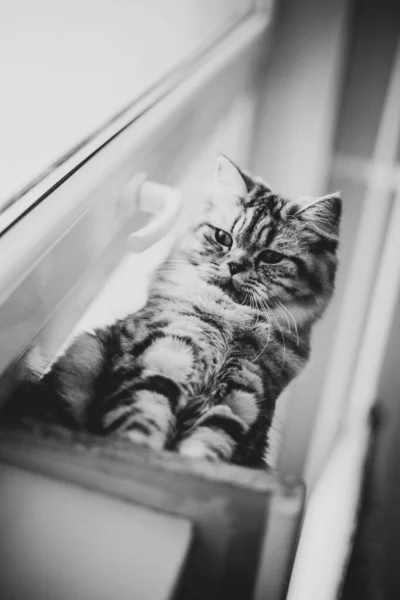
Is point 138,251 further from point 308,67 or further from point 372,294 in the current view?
point 308,67

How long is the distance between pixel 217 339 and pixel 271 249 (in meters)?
0.14

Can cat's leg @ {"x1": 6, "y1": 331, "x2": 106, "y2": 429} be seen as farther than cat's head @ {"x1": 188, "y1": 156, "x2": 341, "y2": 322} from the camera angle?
No

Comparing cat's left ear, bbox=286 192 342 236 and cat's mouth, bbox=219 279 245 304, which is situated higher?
cat's left ear, bbox=286 192 342 236

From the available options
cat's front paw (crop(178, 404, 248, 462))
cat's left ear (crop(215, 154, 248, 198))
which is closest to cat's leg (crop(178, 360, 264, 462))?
cat's front paw (crop(178, 404, 248, 462))

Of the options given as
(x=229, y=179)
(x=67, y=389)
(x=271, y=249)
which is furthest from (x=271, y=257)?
(x=67, y=389)

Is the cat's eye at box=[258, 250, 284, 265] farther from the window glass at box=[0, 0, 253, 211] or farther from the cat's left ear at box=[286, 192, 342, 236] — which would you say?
the window glass at box=[0, 0, 253, 211]

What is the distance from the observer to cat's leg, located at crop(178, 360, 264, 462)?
→ 0.37 m

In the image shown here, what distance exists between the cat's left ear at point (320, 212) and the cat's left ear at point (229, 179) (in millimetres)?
69

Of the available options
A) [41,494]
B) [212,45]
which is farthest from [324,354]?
[212,45]

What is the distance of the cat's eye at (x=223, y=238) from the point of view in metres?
0.53

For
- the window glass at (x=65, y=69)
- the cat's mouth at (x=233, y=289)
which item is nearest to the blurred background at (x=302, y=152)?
the window glass at (x=65, y=69)

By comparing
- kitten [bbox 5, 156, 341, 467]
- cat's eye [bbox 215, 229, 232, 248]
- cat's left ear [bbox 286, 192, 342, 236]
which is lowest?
kitten [bbox 5, 156, 341, 467]

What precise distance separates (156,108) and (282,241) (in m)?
0.25

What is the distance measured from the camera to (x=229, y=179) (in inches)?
22.2
